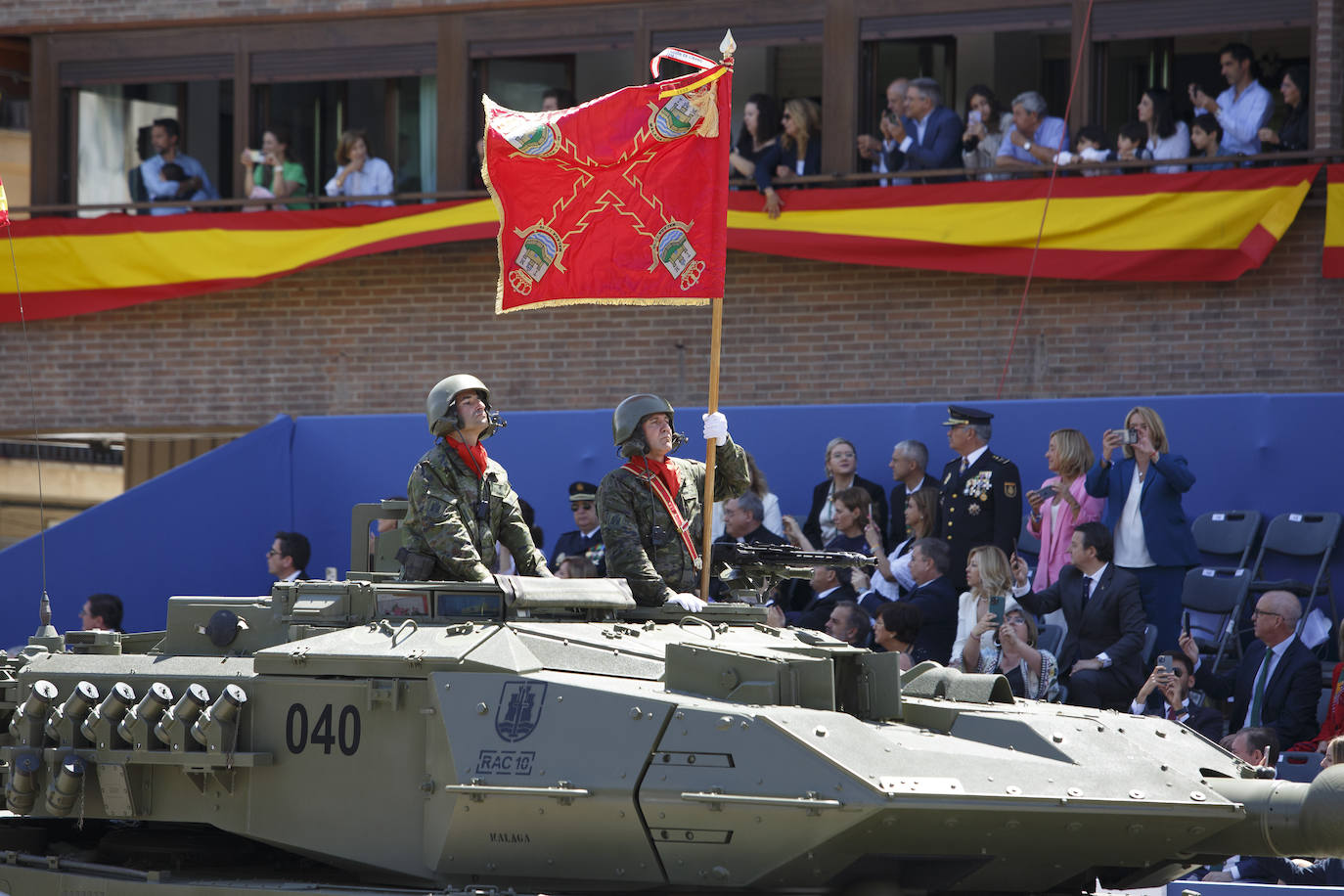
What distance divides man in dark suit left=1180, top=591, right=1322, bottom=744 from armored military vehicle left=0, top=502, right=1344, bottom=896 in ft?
9.31

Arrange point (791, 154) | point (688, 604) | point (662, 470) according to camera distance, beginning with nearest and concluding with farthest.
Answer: point (688, 604)
point (662, 470)
point (791, 154)

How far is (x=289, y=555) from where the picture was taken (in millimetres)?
14836

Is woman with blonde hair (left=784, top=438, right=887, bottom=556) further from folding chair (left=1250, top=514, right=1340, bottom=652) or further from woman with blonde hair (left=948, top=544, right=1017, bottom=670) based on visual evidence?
folding chair (left=1250, top=514, right=1340, bottom=652)

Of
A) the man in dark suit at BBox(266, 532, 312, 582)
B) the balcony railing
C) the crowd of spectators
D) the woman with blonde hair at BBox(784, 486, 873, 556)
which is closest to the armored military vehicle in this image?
the woman with blonde hair at BBox(784, 486, 873, 556)

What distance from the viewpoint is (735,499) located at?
13664 mm

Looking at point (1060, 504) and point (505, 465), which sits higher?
point (505, 465)

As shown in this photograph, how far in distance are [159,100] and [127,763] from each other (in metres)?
12.7

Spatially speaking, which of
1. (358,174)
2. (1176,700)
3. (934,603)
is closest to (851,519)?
(934,603)

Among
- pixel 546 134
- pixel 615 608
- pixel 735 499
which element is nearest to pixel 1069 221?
pixel 735 499

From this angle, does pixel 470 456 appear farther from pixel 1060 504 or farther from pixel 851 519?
pixel 1060 504

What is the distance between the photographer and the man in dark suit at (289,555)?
582 inches

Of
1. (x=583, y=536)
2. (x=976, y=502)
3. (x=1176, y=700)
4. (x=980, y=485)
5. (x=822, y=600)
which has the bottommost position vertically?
(x=1176, y=700)

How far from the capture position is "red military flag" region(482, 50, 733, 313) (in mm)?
11086

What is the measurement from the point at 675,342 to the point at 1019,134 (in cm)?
370
